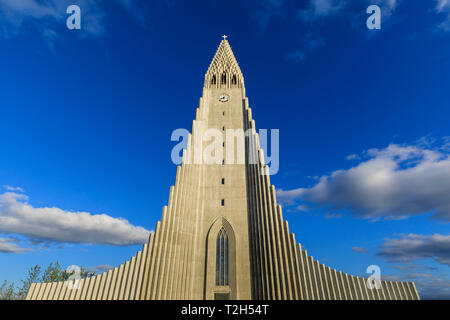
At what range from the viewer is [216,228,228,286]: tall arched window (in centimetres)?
2019

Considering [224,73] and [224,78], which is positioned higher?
[224,73]

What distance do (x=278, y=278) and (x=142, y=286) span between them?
11025mm

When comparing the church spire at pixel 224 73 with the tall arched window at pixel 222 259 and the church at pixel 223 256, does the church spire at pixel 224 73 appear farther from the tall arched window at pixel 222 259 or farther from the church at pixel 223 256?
the tall arched window at pixel 222 259

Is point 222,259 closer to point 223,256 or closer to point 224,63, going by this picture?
point 223,256

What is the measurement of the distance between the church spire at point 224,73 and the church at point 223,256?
32.4ft

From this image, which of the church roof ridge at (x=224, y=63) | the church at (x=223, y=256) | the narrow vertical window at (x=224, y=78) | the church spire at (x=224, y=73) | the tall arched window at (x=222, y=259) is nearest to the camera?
the church at (x=223, y=256)

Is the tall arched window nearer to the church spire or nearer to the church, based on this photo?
the church

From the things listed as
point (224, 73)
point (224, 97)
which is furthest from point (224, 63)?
point (224, 97)

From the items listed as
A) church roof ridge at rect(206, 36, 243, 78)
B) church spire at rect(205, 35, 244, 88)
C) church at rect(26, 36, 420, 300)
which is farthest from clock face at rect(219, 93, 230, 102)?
church at rect(26, 36, 420, 300)

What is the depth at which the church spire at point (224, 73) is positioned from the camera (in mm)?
32188

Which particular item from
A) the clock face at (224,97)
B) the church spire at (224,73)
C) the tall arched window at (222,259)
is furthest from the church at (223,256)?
the church spire at (224,73)

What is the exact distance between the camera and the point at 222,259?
2108 cm

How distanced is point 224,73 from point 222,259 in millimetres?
25651

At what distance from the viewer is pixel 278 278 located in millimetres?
18266
